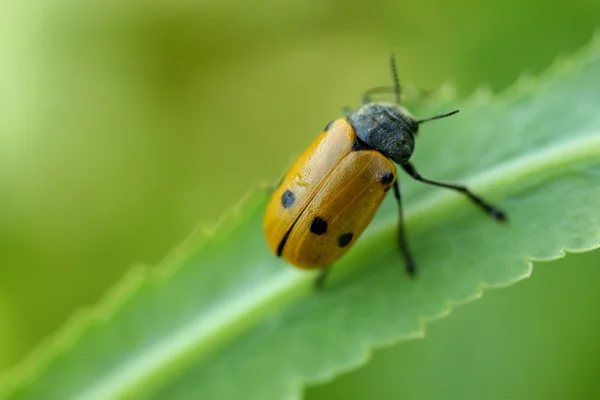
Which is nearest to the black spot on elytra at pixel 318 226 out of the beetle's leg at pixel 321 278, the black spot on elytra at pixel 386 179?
the beetle's leg at pixel 321 278

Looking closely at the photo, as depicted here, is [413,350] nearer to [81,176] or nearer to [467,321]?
[467,321]

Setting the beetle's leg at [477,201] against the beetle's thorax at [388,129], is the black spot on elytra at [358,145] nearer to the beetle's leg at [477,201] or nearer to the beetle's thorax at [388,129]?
the beetle's thorax at [388,129]

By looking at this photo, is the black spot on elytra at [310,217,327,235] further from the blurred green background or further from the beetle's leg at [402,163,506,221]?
the blurred green background

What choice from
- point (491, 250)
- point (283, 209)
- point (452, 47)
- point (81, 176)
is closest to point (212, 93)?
point (81, 176)

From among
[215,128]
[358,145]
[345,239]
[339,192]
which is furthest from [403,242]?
[215,128]

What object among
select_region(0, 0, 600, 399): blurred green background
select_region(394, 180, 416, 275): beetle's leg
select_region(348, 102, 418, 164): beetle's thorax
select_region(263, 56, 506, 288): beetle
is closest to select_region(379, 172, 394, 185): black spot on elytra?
select_region(263, 56, 506, 288): beetle

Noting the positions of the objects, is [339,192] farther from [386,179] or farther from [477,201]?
[477,201]

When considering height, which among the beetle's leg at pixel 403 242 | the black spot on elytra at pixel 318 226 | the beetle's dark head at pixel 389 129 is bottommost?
the beetle's leg at pixel 403 242

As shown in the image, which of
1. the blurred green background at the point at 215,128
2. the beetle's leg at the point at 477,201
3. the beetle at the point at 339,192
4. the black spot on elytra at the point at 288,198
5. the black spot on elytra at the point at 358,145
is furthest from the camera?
the blurred green background at the point at 215,128
